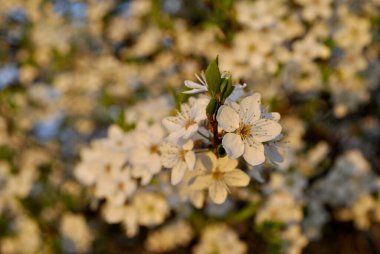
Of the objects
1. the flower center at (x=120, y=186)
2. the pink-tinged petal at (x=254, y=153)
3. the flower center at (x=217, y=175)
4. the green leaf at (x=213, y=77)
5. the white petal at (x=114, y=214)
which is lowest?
the white petal at (x=114, y=214)

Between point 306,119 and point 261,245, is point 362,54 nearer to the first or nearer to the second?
point 306,119

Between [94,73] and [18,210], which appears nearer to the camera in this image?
[18,210]

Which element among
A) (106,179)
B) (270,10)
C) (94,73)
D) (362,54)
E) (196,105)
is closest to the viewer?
(196,105)

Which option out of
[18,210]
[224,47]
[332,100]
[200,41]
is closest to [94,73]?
[200,41]

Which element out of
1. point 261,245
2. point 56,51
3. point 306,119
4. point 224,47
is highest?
point 56,51

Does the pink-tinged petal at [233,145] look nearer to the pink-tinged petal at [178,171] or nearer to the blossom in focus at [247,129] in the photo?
the blossom in focus at [247,129]

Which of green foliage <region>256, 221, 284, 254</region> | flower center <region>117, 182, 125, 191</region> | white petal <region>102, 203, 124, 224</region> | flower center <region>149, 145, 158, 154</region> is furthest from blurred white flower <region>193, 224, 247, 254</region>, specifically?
flower center <region>149, 145, 158, 154</region>

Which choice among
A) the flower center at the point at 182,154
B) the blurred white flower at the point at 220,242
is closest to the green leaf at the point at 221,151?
the flower center at the point at 182,154
